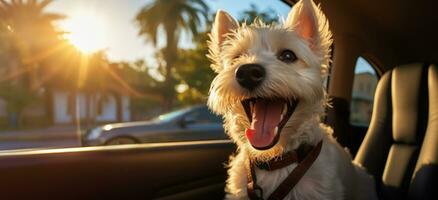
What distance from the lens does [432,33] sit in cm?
395

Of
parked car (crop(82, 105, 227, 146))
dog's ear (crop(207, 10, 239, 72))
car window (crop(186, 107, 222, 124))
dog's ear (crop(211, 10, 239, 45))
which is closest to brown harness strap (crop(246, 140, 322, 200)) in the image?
dog's ear (crop(207, 10, 239, 72))

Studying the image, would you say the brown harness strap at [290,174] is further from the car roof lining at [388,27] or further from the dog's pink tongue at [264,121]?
the car roof lining at [388,27]

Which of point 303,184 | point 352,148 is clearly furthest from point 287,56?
point 352,148

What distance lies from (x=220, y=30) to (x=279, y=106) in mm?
877

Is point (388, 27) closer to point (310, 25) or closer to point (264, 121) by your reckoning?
point (310, 25)

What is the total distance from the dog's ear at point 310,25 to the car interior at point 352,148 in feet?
2.55

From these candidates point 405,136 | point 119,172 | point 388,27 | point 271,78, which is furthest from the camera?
point 388,27

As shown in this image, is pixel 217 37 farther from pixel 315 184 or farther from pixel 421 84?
pixel 421 84

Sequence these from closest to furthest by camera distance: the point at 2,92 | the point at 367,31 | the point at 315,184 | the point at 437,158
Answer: the point at 315,184 → the point at 437,158 → the point at 367,31 → the point at 2,92

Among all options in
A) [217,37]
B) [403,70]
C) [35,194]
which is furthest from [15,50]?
[403,70]

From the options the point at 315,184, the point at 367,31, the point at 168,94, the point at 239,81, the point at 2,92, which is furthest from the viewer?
the point at 168,94

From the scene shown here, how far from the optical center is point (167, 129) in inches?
461

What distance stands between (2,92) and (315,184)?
366 cm

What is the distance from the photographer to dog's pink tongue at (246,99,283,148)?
306cm
